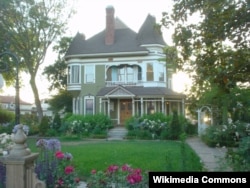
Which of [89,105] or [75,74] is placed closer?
[89,105]

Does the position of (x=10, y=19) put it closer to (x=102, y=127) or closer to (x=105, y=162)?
(x=102, y=127)

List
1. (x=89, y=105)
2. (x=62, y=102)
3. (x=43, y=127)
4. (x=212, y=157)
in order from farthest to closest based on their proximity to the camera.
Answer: (x=62, y=102) → (x=89, y=105) → (x=43, y=127) → (x=212, y=157)

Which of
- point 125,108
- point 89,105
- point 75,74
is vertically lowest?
point 125,108

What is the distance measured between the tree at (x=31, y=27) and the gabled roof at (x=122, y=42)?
2.48 meters

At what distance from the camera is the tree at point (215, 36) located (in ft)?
28.4

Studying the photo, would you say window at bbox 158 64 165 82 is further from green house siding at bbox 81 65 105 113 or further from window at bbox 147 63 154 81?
green house siding at bbox 81 65 105 113

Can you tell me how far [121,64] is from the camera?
1238 inches

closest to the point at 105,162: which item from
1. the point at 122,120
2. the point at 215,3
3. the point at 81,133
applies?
the point at 215,3

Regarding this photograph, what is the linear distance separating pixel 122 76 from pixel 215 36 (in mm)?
23008

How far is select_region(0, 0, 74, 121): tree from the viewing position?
29.8m

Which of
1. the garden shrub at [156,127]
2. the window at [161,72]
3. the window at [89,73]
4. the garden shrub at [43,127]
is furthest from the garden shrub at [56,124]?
the window at [161,72]

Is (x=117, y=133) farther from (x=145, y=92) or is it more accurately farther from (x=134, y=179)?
(x=134, y=179)

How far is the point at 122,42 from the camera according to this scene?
32406 millimetres

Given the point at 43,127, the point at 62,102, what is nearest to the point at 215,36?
the point at 43,127
